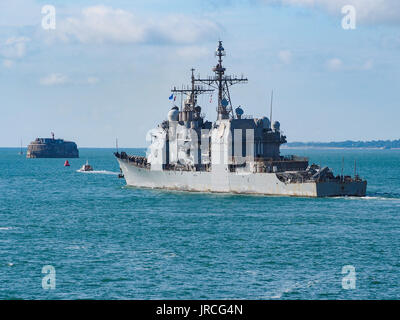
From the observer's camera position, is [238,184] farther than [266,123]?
No

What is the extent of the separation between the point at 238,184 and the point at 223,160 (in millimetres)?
3270

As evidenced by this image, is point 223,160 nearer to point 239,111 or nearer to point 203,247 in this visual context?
point 239,111

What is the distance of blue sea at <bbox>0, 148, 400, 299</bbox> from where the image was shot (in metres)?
29.4

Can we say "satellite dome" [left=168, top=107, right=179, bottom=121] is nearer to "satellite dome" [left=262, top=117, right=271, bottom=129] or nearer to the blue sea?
"satellite dome" [left=262, top=117, right=271, bottom=129]

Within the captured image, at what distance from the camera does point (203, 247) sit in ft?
128

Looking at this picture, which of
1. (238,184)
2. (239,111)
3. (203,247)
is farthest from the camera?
(239,111)

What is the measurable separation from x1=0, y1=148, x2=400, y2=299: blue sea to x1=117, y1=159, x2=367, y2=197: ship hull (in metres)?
1.34

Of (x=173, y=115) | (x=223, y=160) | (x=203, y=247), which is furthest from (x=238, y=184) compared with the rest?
(x=203, y=247)

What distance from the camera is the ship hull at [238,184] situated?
63.3m

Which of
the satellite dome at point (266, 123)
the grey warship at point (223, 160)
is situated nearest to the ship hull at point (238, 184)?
the grey warship at point (223, 160)

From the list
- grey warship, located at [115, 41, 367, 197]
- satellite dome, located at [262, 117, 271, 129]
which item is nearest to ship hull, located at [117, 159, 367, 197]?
grey warship, located at [115, 41, 367, 197]

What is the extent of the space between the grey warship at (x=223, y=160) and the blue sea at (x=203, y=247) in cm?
215
